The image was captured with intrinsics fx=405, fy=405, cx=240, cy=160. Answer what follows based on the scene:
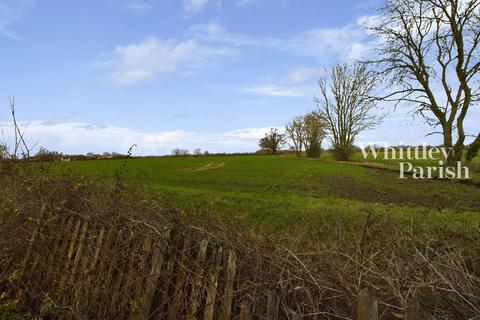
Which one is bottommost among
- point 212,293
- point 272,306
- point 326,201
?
point 326,201

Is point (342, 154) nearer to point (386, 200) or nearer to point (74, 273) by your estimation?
point (386, 200)

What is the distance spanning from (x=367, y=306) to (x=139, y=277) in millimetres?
2502

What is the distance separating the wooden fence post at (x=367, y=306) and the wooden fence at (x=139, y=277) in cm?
62

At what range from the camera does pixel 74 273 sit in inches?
193

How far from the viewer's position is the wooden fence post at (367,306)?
253 cm

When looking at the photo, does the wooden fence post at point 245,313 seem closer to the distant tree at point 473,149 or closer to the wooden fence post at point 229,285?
the wooden fence post at point 229,285

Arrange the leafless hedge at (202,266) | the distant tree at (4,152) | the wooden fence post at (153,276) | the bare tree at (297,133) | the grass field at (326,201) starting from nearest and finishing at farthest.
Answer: the leafless hedge at (202,266) < the wooden fence post at (153,276) < the distant tree at (4,152) < the grass field at (326,201) < the bare tree at (297,133)

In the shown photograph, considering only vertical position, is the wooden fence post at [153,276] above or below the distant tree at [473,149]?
below

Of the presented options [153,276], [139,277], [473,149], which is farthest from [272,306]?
[473,149]

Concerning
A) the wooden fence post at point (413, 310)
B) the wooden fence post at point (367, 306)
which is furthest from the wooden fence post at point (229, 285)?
the wooden fence post at point (413, 310)

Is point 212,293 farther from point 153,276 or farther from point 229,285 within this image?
point 153,276

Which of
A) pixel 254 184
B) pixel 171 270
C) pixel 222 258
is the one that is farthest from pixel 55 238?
pixel 254 184

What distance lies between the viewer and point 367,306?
2.54 meters

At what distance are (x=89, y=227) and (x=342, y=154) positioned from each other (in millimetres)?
44038
